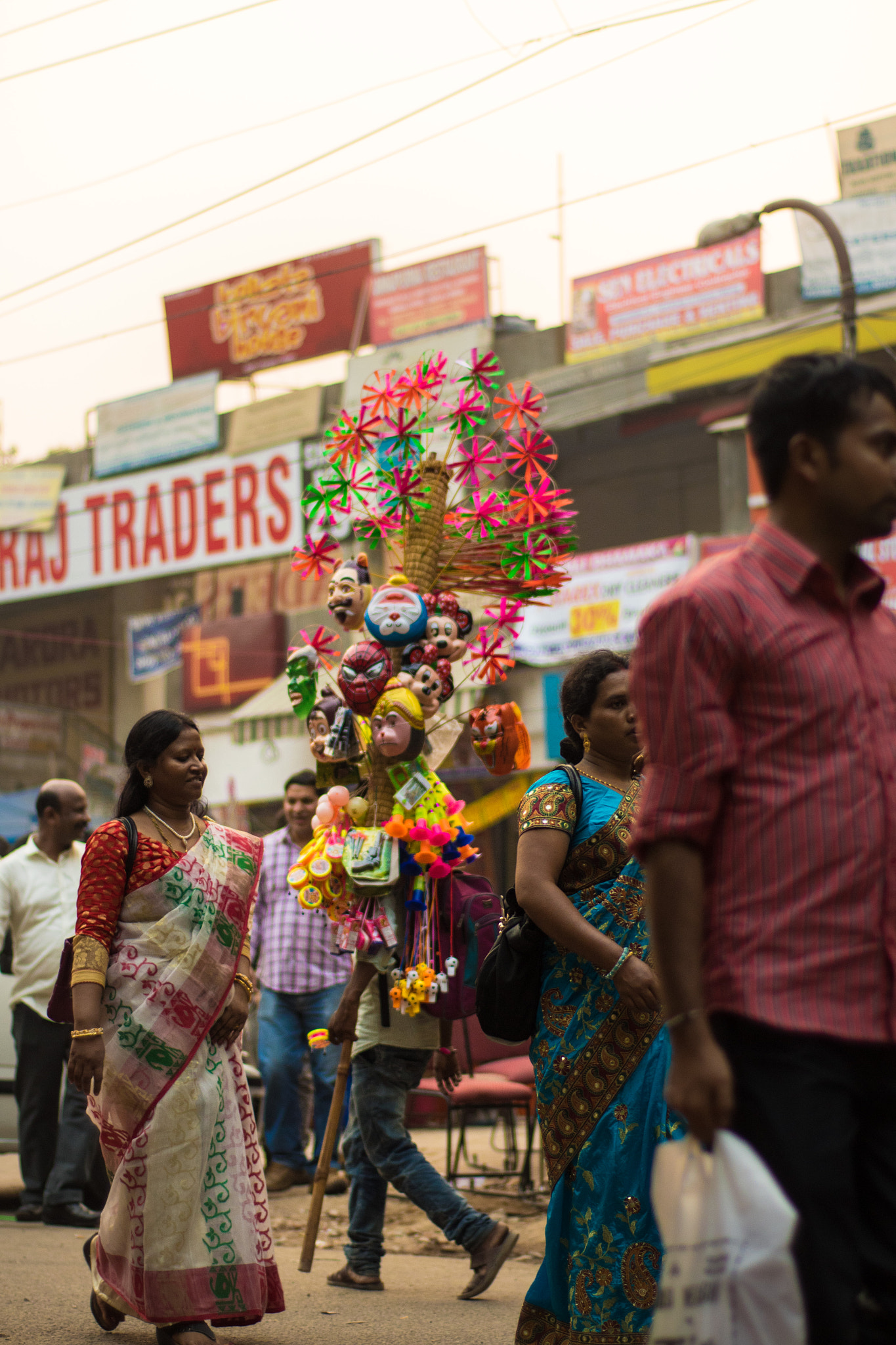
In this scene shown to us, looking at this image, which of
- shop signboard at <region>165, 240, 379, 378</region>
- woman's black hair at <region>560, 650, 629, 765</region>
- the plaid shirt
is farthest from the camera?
shop signboard at <region>165, 240, 379, 378</region>

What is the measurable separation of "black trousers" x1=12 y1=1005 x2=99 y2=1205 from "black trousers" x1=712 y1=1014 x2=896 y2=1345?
5.79 metres

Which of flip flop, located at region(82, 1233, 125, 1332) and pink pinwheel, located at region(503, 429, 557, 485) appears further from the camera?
pink pinwheel, located at region(503, 429, 557, 485)

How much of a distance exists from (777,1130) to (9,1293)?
4.13 m

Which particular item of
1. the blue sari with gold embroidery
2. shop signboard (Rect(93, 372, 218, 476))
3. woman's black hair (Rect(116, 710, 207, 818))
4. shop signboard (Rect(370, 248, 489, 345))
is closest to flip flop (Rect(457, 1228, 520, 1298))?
the blue sari with gold embroidery

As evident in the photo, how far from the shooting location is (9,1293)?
5.53 m

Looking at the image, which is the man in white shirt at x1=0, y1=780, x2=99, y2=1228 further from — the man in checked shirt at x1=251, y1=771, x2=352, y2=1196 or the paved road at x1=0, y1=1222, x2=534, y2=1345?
the man in checked shirt at x1=251, y1=771, x2=352, y2=1196

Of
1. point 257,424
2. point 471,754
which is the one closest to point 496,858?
point 471,754

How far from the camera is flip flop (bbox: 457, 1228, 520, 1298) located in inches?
214

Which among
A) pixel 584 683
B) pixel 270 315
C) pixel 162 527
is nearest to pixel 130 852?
pixel 584 683

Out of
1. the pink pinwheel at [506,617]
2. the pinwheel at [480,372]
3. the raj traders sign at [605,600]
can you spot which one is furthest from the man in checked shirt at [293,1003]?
the raj traders sign at [605,600]

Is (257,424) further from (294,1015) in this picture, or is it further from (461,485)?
(461,485)

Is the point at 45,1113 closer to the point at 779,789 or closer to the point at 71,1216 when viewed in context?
the point at 71,1216

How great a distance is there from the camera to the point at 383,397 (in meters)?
5.92

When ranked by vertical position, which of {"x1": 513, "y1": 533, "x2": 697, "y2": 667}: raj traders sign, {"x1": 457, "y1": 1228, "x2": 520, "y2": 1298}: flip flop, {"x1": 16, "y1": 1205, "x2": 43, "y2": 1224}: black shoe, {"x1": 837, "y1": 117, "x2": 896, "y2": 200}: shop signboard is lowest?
{"x1": 16, "y1": 1205, "x2": 43, "y2": 1224}: black shoe
